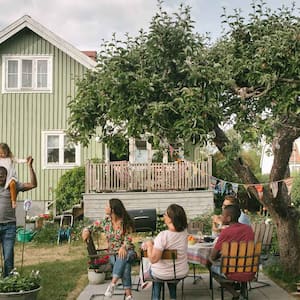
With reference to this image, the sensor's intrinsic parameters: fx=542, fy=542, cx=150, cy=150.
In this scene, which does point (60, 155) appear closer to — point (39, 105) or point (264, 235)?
point (39, 105)

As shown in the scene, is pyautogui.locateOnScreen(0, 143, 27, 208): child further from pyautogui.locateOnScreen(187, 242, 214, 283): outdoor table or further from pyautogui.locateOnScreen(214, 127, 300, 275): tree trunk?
pyautogui.locateOnScreen(214, 127, 300, 275): tree trunk

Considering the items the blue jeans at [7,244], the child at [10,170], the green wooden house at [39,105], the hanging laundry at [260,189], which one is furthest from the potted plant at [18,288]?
the green wooden house at [39,105]

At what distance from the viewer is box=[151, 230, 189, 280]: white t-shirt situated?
6.23m

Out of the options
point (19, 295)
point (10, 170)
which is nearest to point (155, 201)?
point (10, 170)

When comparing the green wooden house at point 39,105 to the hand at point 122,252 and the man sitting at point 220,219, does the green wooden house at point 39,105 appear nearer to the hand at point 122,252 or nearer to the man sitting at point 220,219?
the man sitting at point 220,219

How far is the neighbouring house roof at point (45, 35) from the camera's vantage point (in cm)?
1878

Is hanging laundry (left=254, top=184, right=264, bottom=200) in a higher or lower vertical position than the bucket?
higher

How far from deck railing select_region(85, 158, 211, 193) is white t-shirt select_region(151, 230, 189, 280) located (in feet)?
34.1

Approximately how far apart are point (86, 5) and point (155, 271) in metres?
Result: 10.1

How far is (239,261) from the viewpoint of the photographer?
6.47 meters

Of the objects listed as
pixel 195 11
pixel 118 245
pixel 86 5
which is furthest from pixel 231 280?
pixel 86 5

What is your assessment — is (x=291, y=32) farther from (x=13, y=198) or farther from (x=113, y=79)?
(x=13, y=198)

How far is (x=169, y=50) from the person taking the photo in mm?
6730

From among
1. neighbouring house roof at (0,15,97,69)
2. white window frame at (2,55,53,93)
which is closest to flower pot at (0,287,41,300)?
neighbouring house roof at (0,15,97,69)
